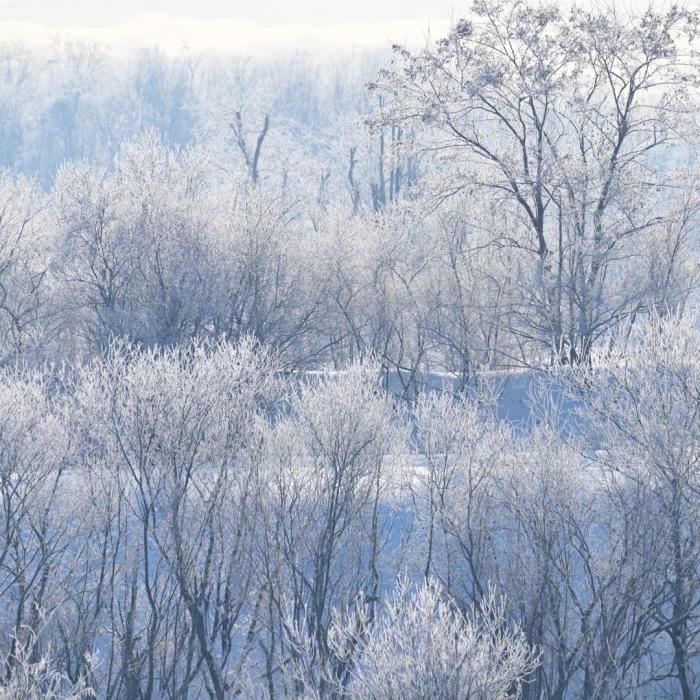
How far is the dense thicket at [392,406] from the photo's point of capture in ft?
45.5

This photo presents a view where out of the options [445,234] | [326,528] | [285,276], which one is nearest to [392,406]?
[326,528]

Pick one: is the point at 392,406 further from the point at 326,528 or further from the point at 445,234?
the point at 445,234

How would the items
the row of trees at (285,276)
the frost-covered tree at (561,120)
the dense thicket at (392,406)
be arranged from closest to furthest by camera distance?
1. the dense thicket at (392,406)
2. the frost-covered tree at (561,120)
3. the row of trees at (285,276)

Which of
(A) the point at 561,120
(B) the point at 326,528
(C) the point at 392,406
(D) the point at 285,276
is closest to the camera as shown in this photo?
(B) the point at 326,528

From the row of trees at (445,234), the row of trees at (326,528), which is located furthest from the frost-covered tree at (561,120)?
the row of trees at (326,528)

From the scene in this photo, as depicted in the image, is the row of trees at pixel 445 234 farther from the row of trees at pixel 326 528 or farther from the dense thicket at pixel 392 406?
the row of trees at pixel 326 528

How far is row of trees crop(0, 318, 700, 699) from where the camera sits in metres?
13.9

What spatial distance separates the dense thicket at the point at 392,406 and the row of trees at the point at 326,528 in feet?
0.22

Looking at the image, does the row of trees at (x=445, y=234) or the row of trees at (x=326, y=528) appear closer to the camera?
the row of trees at (x=326, y=528)

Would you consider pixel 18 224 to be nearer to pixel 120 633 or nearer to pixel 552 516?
pixel 120 633

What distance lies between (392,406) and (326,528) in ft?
16.9

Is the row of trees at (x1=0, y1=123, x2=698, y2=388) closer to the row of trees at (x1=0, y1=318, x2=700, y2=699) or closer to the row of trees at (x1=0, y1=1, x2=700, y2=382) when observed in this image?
the row of trees at (x1=0, y1=1, x2=700, y2=382)

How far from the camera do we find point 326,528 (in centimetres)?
1505

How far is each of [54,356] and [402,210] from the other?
10311 mm
